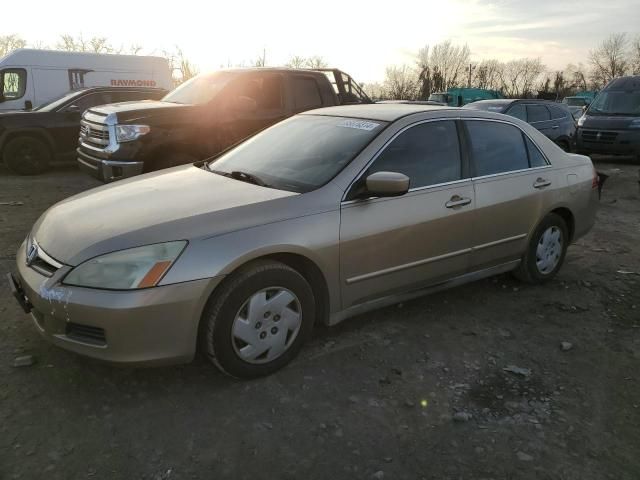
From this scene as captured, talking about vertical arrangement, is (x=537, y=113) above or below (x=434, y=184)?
above

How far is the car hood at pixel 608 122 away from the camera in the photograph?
12.8 metres

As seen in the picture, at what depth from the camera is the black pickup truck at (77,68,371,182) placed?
6.68 meters

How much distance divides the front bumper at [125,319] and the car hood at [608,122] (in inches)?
507

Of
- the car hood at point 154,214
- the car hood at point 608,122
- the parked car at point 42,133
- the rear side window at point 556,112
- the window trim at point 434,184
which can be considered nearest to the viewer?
the car hood at point 154,214

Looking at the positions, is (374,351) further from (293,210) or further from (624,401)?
(624,401)

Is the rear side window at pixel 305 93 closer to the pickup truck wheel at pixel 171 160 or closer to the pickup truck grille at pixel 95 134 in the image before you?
the pickup truck wheel at pixel 171 160

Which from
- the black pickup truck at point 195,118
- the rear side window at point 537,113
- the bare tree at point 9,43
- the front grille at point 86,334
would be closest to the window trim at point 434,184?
the front grille at point 86,334

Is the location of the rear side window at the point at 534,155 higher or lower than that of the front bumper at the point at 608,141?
higher

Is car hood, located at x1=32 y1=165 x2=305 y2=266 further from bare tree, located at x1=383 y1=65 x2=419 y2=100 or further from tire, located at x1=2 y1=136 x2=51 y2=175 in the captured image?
bare tree, located at x1=383 y1=65 x2=419 y2=100

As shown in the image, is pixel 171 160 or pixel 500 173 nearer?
pixel 500 173

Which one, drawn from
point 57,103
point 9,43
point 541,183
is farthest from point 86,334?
point 9,43

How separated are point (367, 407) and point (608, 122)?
12.6 m

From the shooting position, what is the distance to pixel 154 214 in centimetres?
302

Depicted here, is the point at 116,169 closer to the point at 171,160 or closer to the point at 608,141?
the point at 171,160
